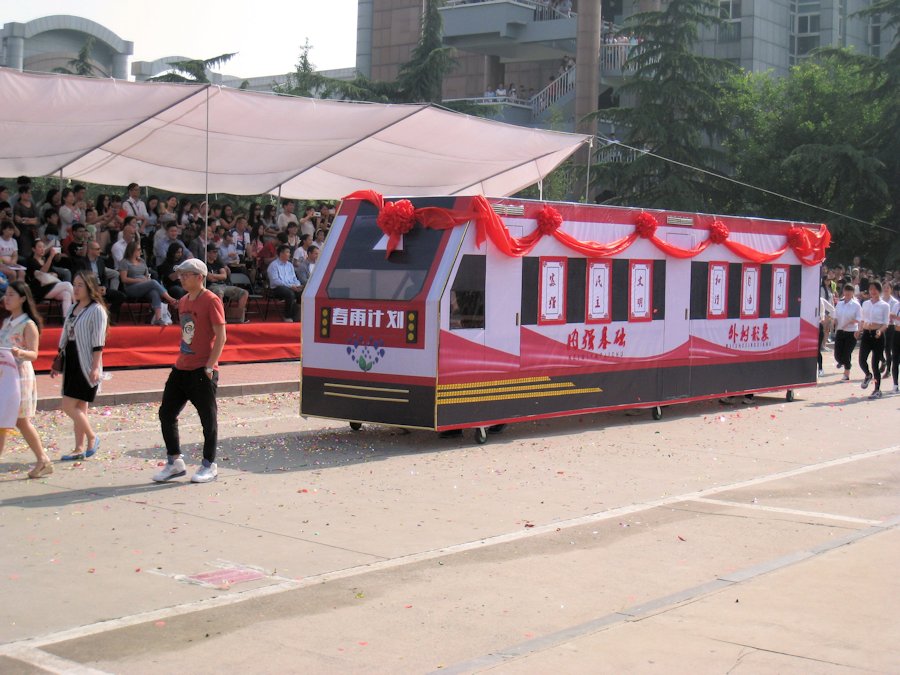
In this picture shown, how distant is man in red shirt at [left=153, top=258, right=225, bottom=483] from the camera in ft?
32.5

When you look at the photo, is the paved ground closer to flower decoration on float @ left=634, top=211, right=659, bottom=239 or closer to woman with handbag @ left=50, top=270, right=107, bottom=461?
woman with handbag @ left=50, top=270, right=107, bottom=461

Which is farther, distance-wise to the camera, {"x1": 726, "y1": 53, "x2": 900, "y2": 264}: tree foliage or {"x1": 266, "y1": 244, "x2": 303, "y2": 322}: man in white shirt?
{"x1": 726, "y1": 53, "x2": 900, "y2": 264}: tree foliage

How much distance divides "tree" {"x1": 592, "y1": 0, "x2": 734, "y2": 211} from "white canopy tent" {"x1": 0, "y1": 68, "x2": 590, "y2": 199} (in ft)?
46.3

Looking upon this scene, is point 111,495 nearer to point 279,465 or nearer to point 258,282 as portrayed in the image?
point 279,465

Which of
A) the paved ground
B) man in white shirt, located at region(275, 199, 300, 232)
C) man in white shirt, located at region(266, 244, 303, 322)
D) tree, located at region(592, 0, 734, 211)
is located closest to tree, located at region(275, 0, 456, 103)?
tree, located at region(592, 0, 734, 211)

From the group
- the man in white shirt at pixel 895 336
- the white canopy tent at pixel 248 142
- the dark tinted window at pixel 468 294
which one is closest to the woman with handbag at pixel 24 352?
the dark tinted window at pixel 468 294

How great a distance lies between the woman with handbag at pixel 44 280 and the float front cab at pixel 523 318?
6.74 m

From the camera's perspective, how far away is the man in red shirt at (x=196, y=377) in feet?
32.5

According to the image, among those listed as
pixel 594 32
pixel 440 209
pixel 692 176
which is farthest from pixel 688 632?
pixel 594 32

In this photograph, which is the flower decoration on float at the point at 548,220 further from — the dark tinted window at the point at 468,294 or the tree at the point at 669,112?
the tree at the point at 669,112

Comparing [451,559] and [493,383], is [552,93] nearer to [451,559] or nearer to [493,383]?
[493,383]

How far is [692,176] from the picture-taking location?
41969mm

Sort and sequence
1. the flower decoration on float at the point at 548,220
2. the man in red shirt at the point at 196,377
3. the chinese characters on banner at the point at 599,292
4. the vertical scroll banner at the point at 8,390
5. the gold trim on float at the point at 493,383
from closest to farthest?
the vertical scroll banner at the point at 8,390 < the man in red shirt at the point at 196,377 < the gold trim on float at the point at 493,383 < the flower decoration on float at the point at 548,220 < the chinese characters on banner at the point at 599,292

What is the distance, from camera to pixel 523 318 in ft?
43.5
